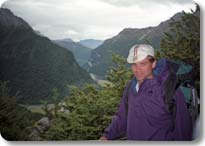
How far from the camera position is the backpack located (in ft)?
6.17

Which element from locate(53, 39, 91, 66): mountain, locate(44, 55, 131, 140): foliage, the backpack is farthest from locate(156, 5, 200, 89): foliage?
locate(53, 39, 91, 66): mountain

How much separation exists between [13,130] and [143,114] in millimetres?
624

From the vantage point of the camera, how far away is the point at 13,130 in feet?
6.39

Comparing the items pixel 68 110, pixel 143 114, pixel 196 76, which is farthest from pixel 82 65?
pixel 196 76

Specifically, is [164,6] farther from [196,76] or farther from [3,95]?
[3,95]

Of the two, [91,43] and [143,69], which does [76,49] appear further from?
[143,69]

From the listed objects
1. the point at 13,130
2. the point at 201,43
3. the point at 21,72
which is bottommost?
the point at 13,130

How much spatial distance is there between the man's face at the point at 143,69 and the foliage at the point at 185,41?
0.06 meters

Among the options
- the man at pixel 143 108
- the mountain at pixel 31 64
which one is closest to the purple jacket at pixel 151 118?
the man at pixel 143 108

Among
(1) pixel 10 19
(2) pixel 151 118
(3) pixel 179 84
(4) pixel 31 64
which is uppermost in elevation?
(1) pixel 10 19

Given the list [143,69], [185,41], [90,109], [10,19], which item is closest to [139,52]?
[143,69]

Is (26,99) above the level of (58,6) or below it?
below

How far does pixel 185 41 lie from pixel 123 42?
0.97 ft

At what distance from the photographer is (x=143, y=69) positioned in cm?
192
